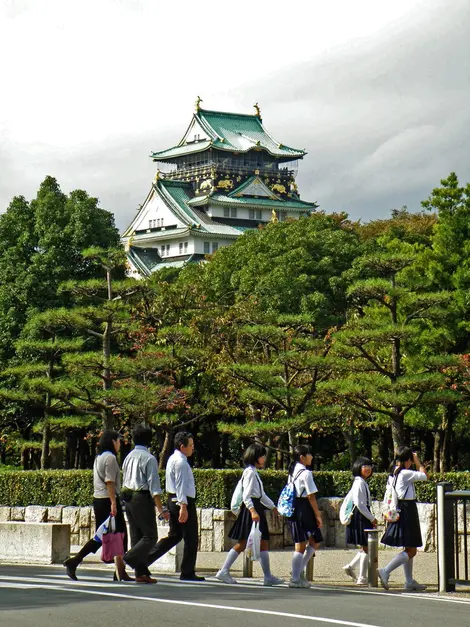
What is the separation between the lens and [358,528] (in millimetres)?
12227

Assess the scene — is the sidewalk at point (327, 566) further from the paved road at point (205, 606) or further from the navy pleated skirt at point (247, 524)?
the paved road at point (205, 606)

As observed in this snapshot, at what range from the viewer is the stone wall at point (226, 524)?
17047mm

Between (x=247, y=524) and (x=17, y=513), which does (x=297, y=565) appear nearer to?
(x=247, y=524)

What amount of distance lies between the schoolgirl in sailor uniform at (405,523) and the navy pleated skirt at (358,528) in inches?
17.3

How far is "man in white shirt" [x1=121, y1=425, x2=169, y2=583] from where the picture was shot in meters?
10.7

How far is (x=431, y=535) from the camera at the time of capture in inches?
667

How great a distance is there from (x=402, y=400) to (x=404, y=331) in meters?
1.39

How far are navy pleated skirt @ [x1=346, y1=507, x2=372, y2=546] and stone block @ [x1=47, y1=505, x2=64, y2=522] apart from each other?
28.2 ft

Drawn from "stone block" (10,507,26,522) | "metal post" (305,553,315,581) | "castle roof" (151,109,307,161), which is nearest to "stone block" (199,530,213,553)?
"stone block" (10,507,26,522)

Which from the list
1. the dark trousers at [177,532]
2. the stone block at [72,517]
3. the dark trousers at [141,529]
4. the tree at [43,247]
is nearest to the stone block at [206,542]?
the stone block at [72,517]

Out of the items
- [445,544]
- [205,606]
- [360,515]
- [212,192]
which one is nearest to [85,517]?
[360,515]

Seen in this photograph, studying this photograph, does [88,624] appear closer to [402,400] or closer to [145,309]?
[402,400]

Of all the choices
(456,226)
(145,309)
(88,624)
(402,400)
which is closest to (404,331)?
(402,400)

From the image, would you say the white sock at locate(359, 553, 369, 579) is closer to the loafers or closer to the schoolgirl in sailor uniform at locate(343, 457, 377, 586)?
the schoolgirl in sailor uniform at locate(343, 457, 377, 586)
